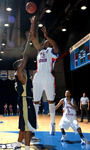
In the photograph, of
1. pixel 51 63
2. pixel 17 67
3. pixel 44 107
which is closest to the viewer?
pixel 17 67

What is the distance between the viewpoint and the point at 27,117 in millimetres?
3623

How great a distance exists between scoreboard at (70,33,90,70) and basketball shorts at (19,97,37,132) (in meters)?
5.61

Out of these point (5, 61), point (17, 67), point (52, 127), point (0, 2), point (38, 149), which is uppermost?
point (0, 2)

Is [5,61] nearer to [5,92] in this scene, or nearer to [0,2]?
[5,92]

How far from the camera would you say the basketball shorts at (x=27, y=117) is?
11.8 feet

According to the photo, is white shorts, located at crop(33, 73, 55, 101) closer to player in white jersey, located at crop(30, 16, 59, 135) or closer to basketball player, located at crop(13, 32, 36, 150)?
player in white jersey, located at crop(30, 16, 59, 135)

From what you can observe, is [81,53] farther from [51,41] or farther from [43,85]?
[43,85]

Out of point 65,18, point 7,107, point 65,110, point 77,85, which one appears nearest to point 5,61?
point 7,107

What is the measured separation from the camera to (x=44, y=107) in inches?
736

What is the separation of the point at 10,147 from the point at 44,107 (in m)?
14.6

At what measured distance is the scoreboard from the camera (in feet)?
29.1

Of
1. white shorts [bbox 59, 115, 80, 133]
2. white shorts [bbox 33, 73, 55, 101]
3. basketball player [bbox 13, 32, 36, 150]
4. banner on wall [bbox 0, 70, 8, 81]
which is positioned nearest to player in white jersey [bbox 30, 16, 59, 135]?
white shorts [bbox 33, 73, 55, 101]

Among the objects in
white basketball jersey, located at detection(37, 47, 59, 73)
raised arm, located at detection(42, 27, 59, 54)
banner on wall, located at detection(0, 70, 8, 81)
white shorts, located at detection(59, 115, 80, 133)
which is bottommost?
white shorts, located at detection(59, 115, 80, 133)

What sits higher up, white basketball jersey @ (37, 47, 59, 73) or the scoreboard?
the scoreboard
